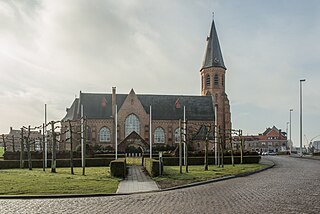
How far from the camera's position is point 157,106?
76625mm

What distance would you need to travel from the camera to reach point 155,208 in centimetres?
1247

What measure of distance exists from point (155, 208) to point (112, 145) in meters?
59.1

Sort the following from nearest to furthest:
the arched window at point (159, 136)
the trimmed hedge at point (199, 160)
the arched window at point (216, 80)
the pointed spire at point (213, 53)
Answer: the trimmed hedge at point (199, 160)
the arched window at point (159, 136)
the pointed spire at point (213, 53)
the arched window at point (216, 80)

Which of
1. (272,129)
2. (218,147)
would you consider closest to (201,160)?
(218,147)

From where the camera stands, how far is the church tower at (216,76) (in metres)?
75.4

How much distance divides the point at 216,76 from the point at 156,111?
13286 millimetres

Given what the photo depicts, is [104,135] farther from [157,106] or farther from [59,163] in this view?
[59,163]

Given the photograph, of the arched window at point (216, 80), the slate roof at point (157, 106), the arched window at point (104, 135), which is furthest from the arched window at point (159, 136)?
the arched window at point (216, 80)

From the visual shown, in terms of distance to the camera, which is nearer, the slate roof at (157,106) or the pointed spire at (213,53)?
the slate roof at (157,106)

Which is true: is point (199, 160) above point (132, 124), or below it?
below

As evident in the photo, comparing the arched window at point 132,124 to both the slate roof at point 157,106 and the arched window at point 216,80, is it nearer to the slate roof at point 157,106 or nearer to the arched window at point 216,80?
the slate roof at point 157,106

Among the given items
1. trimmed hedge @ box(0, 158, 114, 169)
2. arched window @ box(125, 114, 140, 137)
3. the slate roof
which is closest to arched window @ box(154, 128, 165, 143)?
the slate roof

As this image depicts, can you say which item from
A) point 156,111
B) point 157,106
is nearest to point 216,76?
point 157,106

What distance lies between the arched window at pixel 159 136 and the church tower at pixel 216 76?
10994mm
